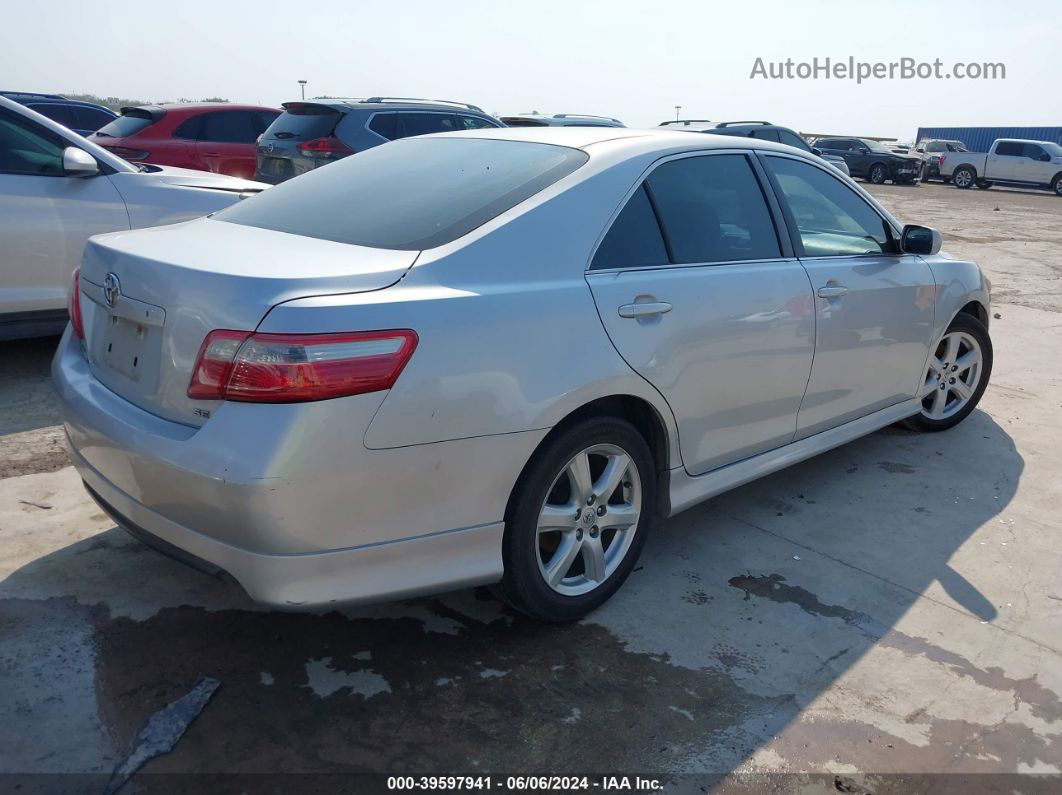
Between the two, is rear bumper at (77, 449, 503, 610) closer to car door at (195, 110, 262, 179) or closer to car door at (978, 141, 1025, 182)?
car door at (195, 110, 262, 179)

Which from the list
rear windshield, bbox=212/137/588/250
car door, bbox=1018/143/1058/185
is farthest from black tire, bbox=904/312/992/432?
car door, bbox=1018/143/1058/185

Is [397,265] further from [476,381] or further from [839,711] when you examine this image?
[839,711]

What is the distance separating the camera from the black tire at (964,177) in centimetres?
3196

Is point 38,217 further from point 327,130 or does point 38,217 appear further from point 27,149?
point 327,130

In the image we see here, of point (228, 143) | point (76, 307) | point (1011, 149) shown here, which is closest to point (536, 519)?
point (76, 307)

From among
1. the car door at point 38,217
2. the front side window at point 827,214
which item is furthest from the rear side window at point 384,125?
the front side window at point 827,214

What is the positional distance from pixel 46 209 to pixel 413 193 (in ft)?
10.7

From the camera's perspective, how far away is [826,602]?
3377 millimetres

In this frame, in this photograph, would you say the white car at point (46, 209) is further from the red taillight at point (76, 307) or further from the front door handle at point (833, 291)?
the front door handle at point (833, 291)

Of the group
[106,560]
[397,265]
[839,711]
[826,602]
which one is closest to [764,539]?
[826,602]

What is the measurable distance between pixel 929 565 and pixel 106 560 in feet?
10.5

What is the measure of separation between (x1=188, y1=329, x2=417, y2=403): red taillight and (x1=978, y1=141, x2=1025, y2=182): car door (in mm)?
33790

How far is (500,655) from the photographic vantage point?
2.94 metres

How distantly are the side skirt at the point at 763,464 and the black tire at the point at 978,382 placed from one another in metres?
0.53
